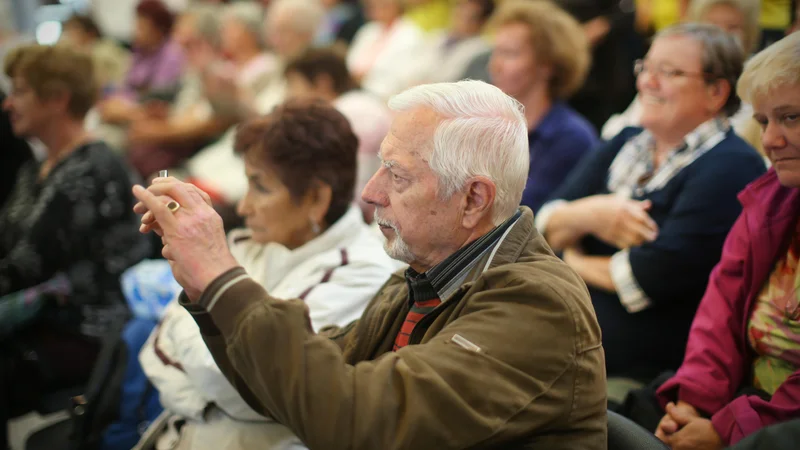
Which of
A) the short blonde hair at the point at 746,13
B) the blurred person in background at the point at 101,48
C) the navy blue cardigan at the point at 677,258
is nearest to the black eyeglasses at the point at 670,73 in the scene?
the navy blue cardigan at the point at 677,258

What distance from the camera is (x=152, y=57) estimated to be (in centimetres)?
588

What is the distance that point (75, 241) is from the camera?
8.74ft

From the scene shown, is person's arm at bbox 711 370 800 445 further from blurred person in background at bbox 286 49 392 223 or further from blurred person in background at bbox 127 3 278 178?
blurred person in background at bbox 127 3 278 178

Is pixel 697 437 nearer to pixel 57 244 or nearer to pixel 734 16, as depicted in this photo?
pixel 734 16

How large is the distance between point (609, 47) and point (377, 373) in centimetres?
318

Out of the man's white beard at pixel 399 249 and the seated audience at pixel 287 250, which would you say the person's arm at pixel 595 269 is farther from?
the man's white beard at pixel 399 249

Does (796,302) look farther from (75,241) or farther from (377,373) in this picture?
(75,241)

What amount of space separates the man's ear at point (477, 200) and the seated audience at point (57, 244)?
1.65 meters

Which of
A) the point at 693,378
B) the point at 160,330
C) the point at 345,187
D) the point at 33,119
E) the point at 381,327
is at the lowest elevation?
the point at 693,378

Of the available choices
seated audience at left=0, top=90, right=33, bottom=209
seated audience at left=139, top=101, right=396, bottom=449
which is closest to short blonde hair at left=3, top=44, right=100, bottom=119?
seated audience at left=0, top=90, right=33, bottom=209

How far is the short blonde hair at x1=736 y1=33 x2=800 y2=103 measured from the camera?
5.13 feet

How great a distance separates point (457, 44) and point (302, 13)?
1016mm

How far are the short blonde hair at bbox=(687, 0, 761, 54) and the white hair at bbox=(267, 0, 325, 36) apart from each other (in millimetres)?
2611

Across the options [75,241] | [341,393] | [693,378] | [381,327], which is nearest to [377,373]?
[341,393]
